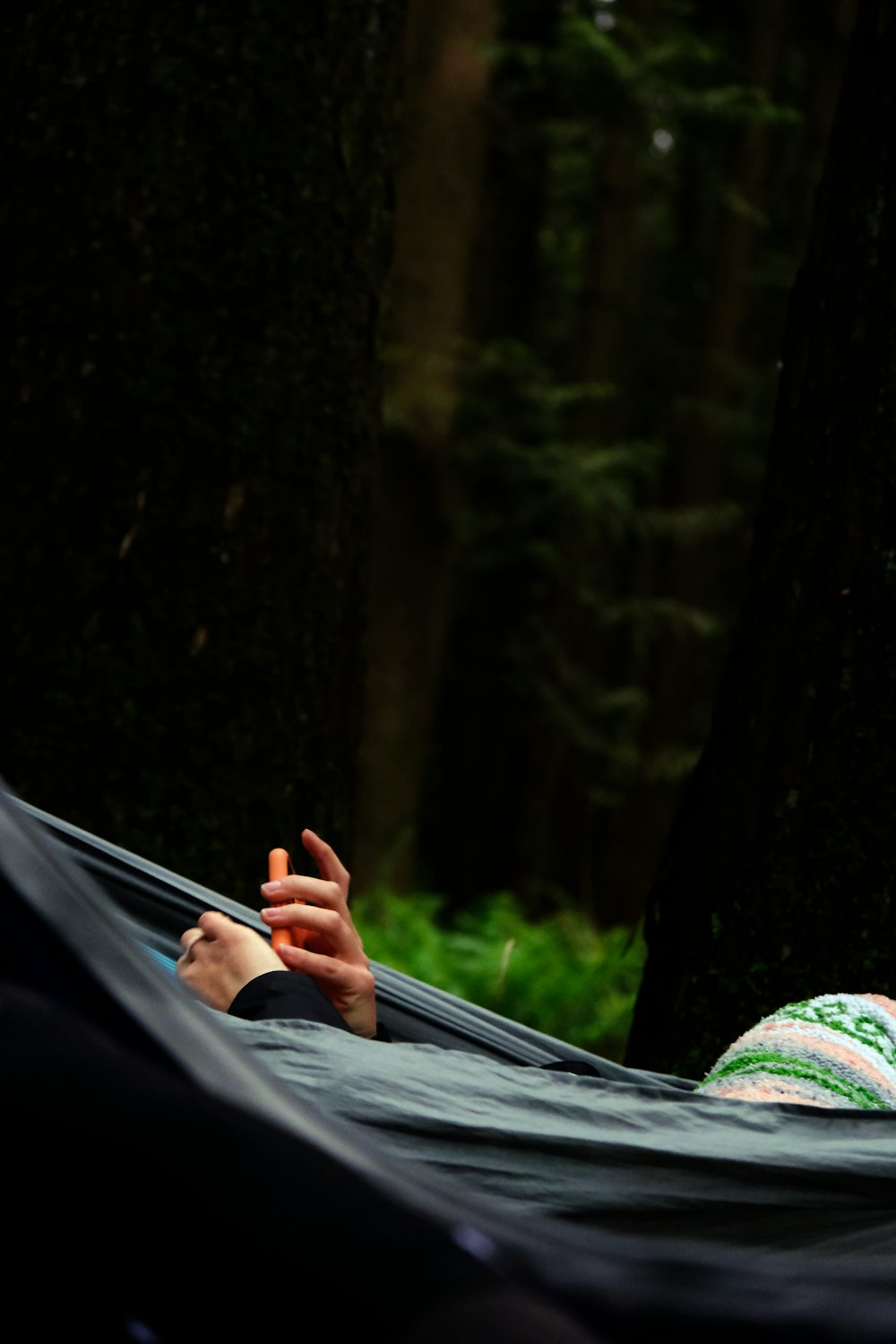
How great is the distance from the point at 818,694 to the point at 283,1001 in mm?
1217

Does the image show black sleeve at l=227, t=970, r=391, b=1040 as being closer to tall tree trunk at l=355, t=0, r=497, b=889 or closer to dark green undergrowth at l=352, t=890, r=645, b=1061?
dark green undergrowth at l=352, t=890, r=645, b=1061

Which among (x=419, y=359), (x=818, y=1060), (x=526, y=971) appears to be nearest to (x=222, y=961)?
(x=818, y=1060)

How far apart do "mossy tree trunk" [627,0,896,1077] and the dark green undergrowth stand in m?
1.72

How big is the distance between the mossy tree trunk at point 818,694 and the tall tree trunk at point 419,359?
4.59m

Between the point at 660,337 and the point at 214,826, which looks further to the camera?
the point at 660,337

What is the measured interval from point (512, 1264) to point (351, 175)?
242 cm

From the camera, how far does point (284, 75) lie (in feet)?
8.71

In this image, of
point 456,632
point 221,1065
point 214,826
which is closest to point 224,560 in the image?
point 214,826

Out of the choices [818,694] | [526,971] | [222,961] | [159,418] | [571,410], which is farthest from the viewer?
[571,410]

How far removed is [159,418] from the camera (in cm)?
→ 255

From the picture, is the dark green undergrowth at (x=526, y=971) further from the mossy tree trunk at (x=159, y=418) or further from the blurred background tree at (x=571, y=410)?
the mossy tree trunk at (x=159, y=418)

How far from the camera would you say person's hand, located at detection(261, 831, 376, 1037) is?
172cm

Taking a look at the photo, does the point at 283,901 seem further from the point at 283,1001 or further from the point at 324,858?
the point at 283,1001

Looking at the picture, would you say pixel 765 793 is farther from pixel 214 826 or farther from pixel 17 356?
pixel 17 356
